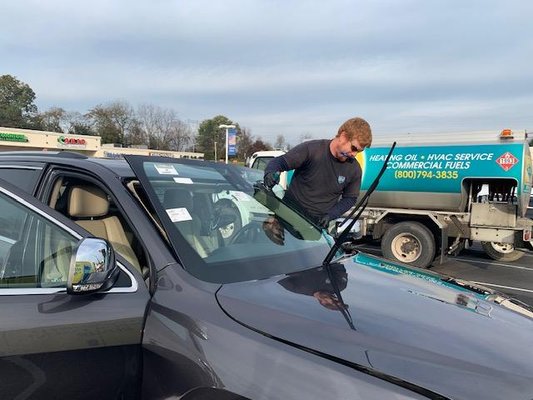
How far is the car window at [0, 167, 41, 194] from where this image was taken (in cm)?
234

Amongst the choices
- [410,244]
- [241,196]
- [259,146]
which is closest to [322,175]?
[241,196]

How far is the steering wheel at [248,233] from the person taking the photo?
7.78 feet

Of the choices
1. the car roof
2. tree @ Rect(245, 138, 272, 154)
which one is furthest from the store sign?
the car roof

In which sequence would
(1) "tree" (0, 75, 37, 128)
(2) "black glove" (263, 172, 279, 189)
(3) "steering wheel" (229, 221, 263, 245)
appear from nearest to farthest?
1. (3) "steering wheel" (229, 221, 263, 245)
2. (2) "black glove" (263, 172, 279, 189)
3. (1) "tree" (0, 75, 37, 128)

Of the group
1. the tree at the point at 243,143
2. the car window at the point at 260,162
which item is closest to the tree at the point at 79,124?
the tree at the point at 243,143

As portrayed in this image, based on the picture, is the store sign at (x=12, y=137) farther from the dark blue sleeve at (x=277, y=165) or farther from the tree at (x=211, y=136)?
the dark blue sleeve at (x=277, y=165)

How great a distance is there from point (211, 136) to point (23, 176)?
288ft

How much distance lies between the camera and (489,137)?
29.0 ft

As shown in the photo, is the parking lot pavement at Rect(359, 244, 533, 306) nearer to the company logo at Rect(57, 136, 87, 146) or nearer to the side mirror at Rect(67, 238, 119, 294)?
the side mirror at Rect(67, 238, 119, 294)

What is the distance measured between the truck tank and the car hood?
23.9 ft

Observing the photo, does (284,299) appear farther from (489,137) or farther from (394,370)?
(489,137)

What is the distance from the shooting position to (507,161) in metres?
8.58

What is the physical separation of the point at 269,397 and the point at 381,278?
1060 millimetres

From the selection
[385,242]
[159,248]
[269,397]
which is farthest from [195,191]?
[385,242]
